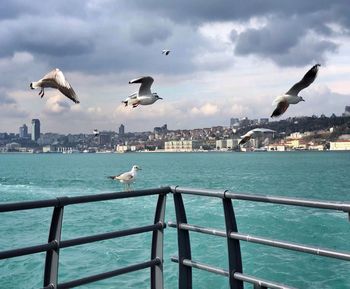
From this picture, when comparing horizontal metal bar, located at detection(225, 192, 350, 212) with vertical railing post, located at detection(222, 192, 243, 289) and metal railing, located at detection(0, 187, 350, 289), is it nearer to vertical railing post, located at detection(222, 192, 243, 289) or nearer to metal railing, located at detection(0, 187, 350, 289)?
metal railing, located at detection(0, 187, 350, 289)

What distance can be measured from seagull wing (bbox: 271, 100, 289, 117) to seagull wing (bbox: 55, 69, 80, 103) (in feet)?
7.46

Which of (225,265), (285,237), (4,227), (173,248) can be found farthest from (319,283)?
(4,227)

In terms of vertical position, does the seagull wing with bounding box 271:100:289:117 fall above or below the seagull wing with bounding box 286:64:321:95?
below

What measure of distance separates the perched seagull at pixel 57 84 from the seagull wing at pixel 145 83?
1.37 meters

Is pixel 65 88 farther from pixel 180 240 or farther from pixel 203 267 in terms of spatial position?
pixel 203 267

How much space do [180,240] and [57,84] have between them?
5.98 feet

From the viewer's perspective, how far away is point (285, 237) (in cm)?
1574

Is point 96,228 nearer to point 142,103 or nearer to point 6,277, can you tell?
point 6,277

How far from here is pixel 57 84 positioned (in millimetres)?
4695

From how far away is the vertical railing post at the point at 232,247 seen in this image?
144 inches

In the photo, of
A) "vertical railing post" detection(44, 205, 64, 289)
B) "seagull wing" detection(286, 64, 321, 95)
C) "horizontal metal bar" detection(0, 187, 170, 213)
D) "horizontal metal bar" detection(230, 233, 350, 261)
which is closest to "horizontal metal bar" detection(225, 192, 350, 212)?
"horizontal metal bar" detection(230, 233, 350, 261)

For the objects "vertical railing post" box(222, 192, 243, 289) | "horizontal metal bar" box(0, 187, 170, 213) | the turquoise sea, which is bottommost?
the turquoise sea

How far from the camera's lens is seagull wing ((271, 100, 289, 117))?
18.7 ft

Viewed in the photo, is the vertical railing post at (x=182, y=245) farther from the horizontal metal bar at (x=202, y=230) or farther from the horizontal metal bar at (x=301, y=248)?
the horizontal metal bar at (x=301, y=248)
